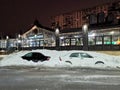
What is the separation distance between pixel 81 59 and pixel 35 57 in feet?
12.3

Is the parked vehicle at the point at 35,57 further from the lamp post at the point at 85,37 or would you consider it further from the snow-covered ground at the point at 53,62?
the lamp post at the point at 85,37

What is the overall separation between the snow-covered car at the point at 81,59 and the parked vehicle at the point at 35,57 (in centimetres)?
132

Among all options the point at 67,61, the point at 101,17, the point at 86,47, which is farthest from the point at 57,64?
the point at 101,17

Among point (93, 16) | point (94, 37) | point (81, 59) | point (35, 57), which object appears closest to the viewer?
point (81, 59)

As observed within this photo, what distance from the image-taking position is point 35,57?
77.3ft

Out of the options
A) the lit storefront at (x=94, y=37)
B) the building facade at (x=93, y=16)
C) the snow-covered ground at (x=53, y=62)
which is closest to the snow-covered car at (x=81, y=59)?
the snow-covered ground at (x=53, y=62)

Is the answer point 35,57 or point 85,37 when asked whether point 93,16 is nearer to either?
point 85,37

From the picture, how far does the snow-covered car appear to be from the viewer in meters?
22.7

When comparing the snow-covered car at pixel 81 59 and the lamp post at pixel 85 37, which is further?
the lamp post at pixel 85 37

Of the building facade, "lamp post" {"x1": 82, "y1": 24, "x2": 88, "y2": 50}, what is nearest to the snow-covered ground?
"lamp post" {"x1": 82, "y1": 24, "x2": 88, "y2": 50}

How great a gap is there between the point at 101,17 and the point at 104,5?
17.1ft

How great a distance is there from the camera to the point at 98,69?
21484mm

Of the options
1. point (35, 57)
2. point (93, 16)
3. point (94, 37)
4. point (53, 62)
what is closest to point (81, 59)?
point (53, 62)

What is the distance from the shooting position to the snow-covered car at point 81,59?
2267 cm
